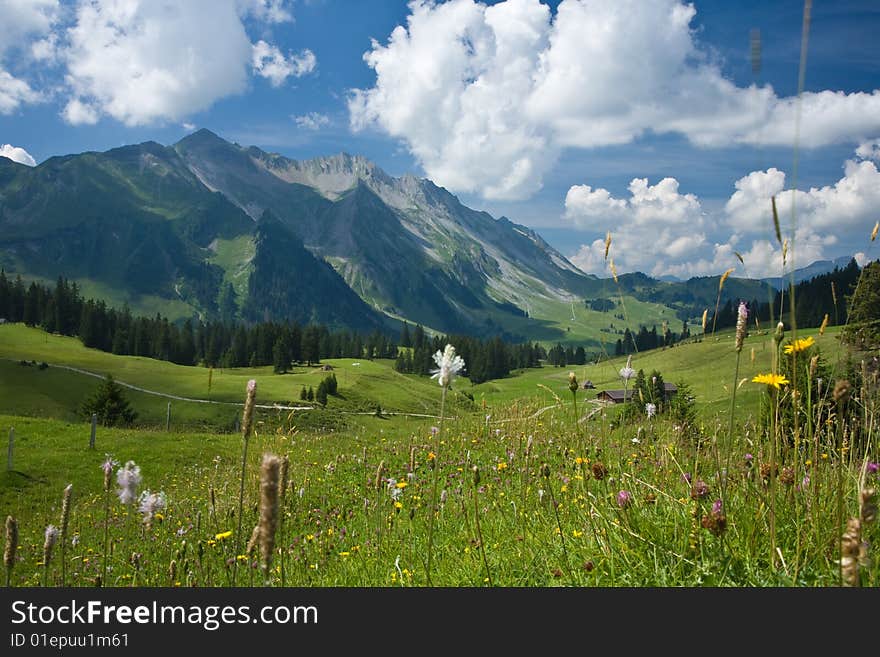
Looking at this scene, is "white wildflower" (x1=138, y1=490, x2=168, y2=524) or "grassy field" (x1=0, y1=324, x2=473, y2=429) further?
"grassy field" (x1=0, y1=324, x2=473, y2=429)

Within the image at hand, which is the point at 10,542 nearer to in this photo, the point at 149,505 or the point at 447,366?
the point at 149,505

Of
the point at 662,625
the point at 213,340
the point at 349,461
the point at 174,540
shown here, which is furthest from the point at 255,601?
the point at 213,340

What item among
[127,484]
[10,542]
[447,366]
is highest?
[447,366]

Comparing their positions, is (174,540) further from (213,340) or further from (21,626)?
(213,340)

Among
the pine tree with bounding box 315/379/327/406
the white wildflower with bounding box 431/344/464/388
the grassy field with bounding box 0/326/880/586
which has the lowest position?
the grassy field with bounding box 0/326/880/586

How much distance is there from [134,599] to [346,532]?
489 centimetres

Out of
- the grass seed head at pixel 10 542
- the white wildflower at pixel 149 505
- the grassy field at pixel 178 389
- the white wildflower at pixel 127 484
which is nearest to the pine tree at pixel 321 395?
the grassy field at pixel 178 389

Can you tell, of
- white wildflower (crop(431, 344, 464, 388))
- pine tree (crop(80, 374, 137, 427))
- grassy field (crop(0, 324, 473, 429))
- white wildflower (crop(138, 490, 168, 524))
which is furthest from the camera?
grassy field (crop(0, 324, 473, 429))

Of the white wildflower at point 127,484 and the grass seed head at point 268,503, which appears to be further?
the white wildflower at point 127,484

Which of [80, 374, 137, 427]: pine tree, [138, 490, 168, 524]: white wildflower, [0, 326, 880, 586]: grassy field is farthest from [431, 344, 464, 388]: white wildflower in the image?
[80, 374, 137, 427]: pine tree

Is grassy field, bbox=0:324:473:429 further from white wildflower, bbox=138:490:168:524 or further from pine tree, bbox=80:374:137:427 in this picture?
white wildflower, bbox=138:490:168:524

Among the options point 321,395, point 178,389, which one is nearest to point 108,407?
point 321,395

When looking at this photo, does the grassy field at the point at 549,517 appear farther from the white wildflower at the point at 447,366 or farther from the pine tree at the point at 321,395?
the pine tree at the point at 321,395

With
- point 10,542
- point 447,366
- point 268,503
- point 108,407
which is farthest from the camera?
point 108,407
